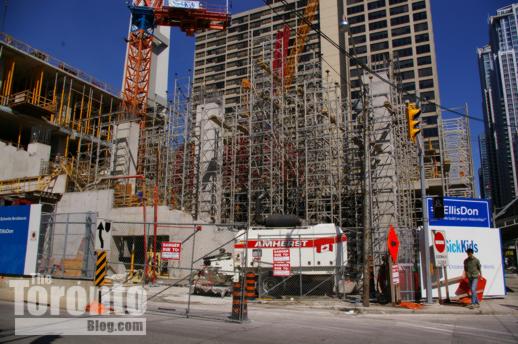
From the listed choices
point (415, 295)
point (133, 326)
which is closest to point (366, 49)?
point (415, 295)

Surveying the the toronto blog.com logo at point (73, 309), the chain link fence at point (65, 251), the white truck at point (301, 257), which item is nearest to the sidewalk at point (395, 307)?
the white truck at point (301, 257)

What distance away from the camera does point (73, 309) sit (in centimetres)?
1188

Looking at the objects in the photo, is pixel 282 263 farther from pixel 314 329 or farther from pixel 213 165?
pixel 213 165

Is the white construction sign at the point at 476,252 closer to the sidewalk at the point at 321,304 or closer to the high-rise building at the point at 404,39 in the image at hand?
the sidewalk at the point at 321,304

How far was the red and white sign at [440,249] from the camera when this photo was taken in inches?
578

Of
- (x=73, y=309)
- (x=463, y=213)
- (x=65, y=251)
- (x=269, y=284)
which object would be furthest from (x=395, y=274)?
(x=65, y=251)

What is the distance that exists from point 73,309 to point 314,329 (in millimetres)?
6939

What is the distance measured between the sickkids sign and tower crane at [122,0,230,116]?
35.6 metres

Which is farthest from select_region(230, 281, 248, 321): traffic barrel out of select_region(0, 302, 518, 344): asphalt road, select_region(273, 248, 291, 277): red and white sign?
select_region(273, 248, 291, 277): red and white sign

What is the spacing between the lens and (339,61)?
86438 mm

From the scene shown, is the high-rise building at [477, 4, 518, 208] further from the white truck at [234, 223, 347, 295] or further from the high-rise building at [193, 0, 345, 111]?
the white truck at [234, 223, 347, 295]

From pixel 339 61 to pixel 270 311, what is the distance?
261ft

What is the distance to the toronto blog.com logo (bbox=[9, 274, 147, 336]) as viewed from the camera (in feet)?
28.8

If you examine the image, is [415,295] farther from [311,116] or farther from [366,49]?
[366,49]
